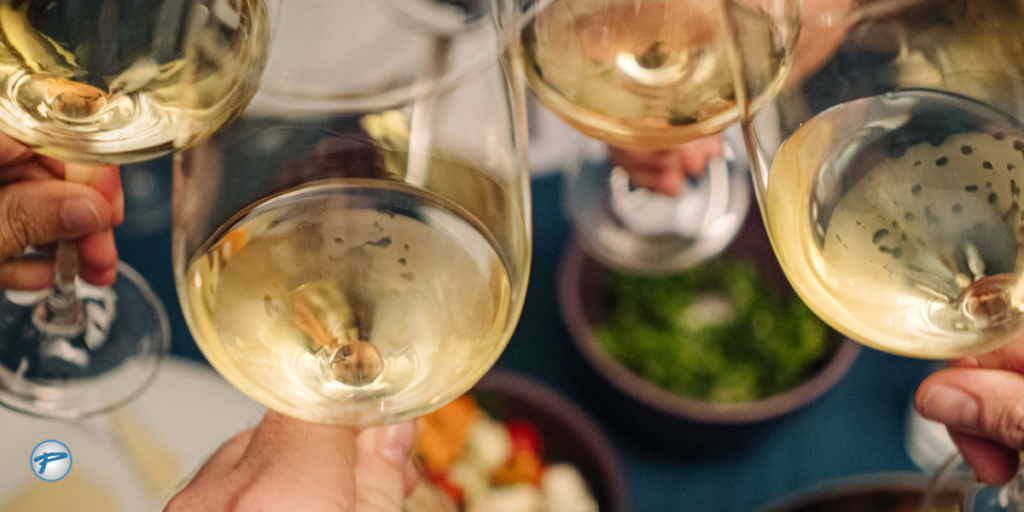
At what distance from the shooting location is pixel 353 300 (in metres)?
0.43

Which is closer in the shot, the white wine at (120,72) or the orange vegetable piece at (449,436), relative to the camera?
the white wine at (120,72)

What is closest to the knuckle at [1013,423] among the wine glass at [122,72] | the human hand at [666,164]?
the human hand at [666,164]

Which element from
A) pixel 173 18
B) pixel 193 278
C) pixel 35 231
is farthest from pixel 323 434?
pixel 35 231

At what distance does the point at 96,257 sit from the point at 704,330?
0.66 meters

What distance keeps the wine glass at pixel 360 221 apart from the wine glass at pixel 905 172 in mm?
143

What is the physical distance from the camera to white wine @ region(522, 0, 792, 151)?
0.52 meters

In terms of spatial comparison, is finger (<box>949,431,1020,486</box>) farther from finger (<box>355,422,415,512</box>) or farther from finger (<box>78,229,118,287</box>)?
finger (<box>78,229,118,287</box>)

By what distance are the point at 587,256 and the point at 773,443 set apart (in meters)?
0.29

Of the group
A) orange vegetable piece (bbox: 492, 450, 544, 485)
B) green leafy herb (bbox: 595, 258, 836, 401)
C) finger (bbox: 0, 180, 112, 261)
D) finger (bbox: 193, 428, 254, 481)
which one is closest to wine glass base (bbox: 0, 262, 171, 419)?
finger (bbox: 0, 180, 112, 261)

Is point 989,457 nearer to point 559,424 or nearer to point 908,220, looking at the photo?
point 908,220

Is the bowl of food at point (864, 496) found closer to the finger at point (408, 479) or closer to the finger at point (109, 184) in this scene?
the finger at point (408, 479)

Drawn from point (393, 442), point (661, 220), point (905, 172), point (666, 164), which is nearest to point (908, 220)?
point (905, 172)

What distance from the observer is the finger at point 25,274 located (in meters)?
0.74

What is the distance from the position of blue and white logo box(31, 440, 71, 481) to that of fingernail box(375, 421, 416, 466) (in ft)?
0.82
